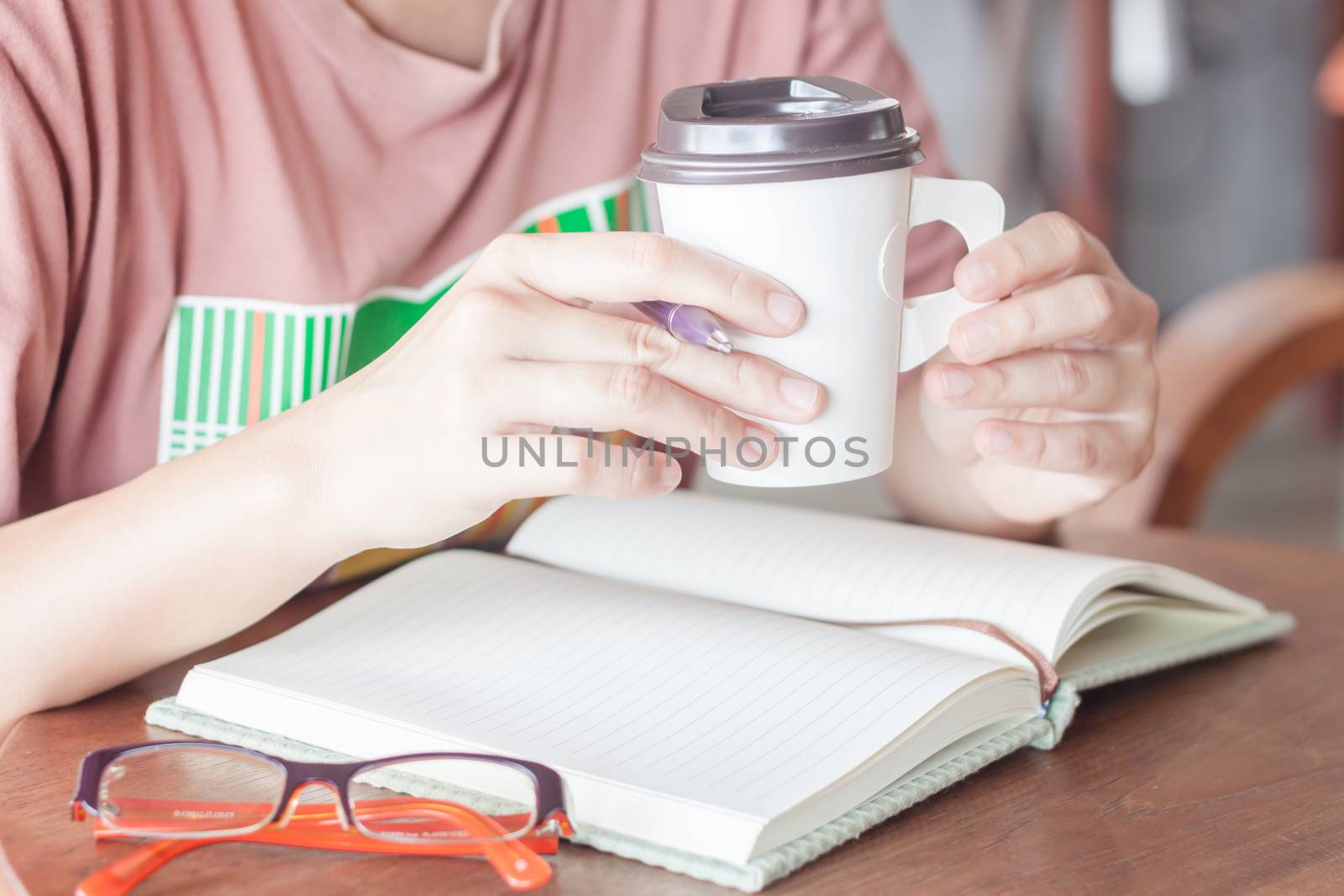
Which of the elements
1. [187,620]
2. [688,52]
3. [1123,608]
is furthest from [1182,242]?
[187,620]

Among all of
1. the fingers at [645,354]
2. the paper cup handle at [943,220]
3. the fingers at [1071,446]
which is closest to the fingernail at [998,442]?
the fingers at [1071,446]

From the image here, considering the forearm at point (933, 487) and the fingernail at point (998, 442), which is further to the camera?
the forearm at point (933, 487)

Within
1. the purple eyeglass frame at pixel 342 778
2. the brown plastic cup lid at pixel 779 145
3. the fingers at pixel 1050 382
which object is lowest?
the purple eyeglass frame at pixel 342 778

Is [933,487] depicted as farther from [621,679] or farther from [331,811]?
[331,811]

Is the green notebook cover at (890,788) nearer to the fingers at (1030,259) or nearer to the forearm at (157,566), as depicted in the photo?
the forearm at (157,566)

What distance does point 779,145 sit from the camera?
56 centimetres

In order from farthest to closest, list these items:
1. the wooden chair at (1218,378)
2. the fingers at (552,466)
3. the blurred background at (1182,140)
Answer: the blurred background at (1182,140) → the wooden chair at (1218,378) → the fingers at (552,466)

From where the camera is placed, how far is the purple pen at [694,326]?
0.61 meters

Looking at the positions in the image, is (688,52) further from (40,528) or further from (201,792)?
(201,792)

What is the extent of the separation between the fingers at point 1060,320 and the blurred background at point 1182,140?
8.04 feet

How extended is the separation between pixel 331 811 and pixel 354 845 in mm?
27

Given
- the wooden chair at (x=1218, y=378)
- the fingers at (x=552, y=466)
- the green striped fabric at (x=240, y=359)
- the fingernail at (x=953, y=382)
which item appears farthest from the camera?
the wooden chair at (x=1218, y=378)

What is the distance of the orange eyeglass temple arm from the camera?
52 cm

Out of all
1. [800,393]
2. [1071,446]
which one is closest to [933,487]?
[1071,446]
